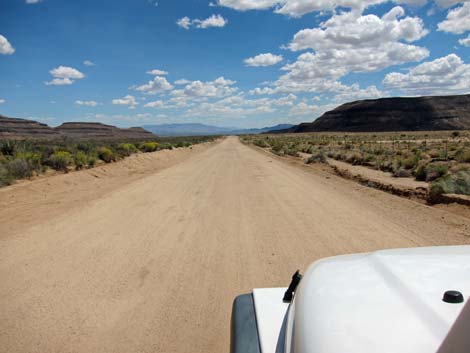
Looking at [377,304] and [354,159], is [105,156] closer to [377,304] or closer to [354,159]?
[354,159]

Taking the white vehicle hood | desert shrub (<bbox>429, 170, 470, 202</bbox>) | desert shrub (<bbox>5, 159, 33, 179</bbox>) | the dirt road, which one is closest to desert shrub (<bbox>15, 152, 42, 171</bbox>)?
desert shrub (<bbox>5, 159, 33, 179</bbox>)

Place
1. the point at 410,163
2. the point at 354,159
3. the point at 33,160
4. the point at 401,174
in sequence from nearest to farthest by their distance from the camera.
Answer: the point at 401,174
the point at 33,160
the point at 410,163
the point at 354,159

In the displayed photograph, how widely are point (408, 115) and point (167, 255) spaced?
16688 centimetres

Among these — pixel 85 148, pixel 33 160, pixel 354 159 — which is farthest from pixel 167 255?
pixel 85 148

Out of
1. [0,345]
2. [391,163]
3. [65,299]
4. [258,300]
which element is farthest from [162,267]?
[391,163]

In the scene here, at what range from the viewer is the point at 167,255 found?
20.5 ft

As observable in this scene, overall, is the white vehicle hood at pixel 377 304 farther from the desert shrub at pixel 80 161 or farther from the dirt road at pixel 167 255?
the desert shrub at pixel 80 161

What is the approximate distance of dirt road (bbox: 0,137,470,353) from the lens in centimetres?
404

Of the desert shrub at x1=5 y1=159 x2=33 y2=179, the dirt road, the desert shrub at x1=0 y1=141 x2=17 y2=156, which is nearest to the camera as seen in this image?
the dirt road

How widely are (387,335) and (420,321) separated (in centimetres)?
15

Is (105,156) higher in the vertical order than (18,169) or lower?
lower

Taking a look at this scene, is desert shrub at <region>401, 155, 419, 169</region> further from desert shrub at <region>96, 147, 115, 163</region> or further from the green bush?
desert shrub at <region>96, 147, 115, 163</region>

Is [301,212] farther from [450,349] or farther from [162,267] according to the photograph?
[450,349]

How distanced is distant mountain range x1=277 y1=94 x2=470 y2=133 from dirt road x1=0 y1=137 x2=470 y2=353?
150 m
